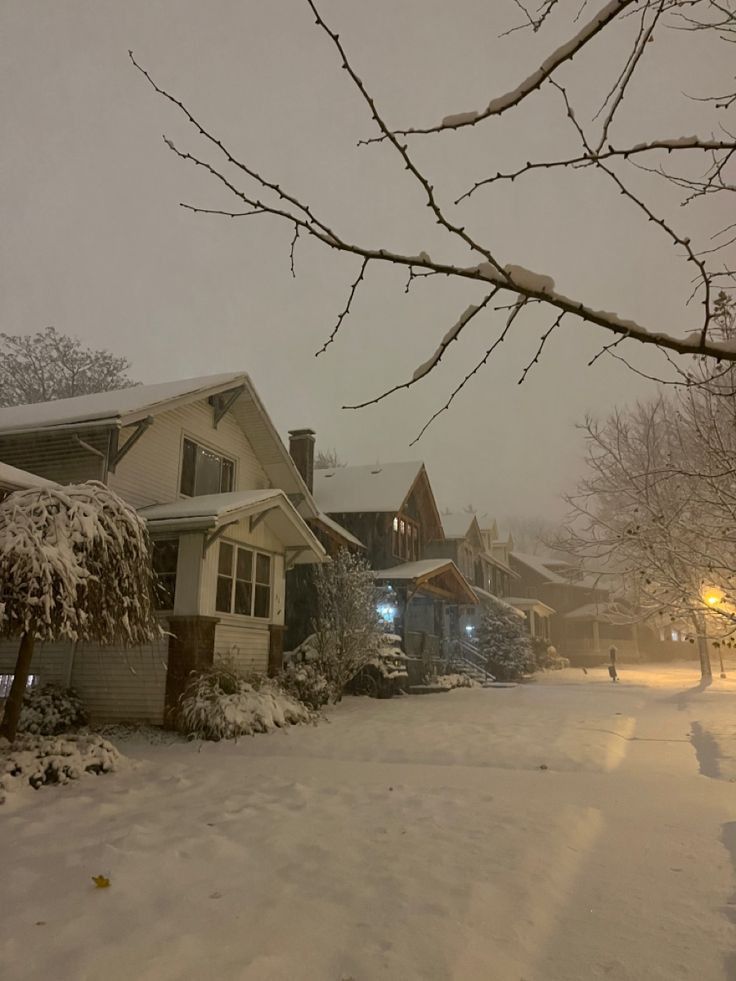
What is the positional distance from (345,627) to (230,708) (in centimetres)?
618

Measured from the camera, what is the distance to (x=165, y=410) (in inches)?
537

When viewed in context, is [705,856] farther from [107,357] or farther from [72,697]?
[107,357]

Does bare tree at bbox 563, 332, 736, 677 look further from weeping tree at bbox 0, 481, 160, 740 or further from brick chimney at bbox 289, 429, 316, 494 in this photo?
brick chimney at bbox 289, 429, 316, 494

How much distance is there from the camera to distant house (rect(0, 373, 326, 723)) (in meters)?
11.9

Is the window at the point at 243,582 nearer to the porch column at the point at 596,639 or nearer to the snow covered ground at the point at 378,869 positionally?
the snow covered ground at the point at 378,869

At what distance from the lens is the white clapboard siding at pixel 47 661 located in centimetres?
1190

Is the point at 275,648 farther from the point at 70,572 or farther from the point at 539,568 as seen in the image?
the point at 539,568

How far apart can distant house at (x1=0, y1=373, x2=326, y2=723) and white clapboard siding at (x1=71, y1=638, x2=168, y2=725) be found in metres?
0.02

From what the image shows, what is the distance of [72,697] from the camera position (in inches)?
440

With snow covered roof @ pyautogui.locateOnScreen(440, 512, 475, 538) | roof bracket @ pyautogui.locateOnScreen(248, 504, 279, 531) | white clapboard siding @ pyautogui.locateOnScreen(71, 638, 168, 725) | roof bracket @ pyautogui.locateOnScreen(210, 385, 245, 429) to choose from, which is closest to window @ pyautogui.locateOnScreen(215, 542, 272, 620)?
roof bracket @ pyautogui.locateOnScreen(248, 504, 279, 531)

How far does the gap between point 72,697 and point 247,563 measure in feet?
15.5

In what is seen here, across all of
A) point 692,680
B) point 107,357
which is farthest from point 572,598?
point 107,357

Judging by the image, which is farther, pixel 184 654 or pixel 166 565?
pixel 166 565

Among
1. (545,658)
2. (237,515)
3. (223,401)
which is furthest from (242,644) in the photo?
(545,658)
